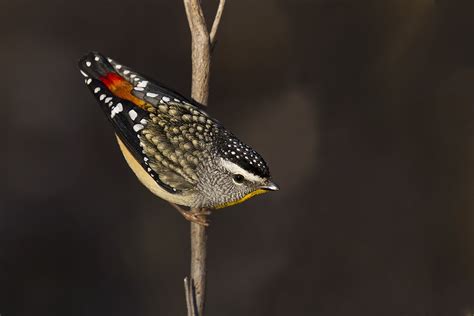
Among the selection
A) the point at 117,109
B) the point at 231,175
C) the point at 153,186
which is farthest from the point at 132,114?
the point at 231,175

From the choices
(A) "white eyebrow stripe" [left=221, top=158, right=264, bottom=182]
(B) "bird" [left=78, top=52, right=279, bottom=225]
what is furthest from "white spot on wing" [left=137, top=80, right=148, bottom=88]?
(A) "white eyebrow stripe" [left=221, top=158, right=264, bottom=182]

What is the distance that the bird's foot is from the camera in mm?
1526

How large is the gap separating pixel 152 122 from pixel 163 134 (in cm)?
4

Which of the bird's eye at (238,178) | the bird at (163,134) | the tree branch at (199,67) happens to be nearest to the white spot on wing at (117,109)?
the bird at (163,134)

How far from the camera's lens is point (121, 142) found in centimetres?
168

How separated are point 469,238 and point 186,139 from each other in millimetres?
1506

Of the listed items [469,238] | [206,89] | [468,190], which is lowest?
[469,238]

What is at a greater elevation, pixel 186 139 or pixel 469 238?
pixel 186 139

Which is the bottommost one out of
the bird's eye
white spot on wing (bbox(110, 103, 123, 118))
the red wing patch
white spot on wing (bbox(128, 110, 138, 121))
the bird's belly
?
the bird's belly

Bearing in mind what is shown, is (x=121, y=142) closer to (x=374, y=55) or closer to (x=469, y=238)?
(x=374, y=55)

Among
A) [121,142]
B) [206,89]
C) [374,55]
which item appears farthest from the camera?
[374,55]

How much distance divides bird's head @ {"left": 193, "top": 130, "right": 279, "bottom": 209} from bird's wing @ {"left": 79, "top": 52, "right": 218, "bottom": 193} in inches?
1.6

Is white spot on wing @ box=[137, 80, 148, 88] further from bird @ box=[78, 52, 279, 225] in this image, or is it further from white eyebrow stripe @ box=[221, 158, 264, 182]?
white eyebrow stripe @ box=[221, 158, 264, 182]

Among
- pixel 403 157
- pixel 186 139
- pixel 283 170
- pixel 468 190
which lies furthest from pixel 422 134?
pixel 186 139
